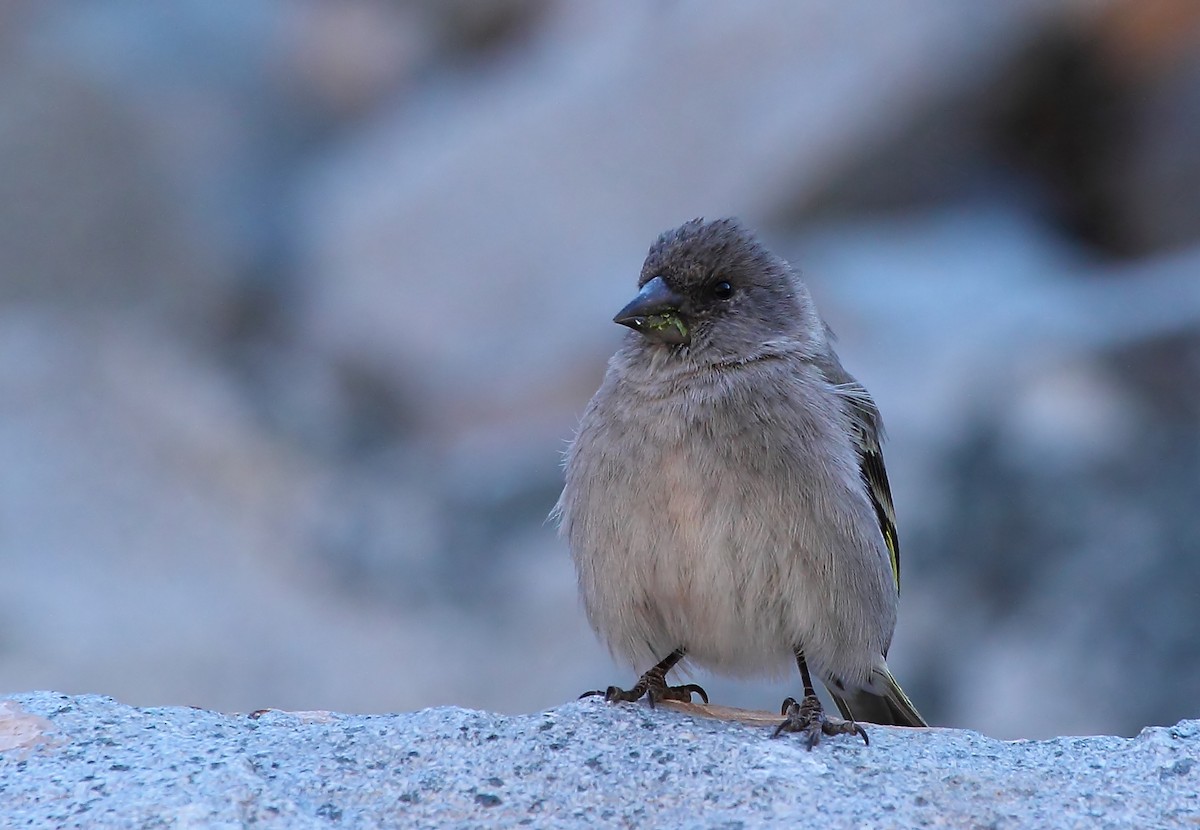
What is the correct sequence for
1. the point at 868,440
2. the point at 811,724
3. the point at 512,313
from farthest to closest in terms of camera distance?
the point at 512,313 → the point at 868,440 → the point at 811,724

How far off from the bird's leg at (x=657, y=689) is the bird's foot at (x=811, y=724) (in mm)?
486

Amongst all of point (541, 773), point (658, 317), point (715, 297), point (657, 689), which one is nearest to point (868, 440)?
point (715, 297)

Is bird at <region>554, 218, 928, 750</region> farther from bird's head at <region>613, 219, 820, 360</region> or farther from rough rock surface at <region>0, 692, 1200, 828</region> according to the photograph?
rough rock surface at <region>0, 692, 1200, 828</region>

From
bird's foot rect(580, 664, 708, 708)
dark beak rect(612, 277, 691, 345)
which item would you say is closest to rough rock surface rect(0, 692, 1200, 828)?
bird's foot rect(580, 664, 708, 708)

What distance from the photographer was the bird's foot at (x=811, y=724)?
4.13m

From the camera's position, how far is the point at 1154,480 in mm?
8484

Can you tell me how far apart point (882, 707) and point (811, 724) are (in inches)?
48.6

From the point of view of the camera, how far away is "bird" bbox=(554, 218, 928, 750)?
4516 mm

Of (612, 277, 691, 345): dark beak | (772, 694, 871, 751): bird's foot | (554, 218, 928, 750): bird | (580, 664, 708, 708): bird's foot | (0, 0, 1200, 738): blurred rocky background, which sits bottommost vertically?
(772, 694, 871, 751): bird's foot

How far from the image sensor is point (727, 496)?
449cm

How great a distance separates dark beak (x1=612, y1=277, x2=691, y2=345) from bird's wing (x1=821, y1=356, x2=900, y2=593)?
1.80 ft

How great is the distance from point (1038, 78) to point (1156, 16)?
1.07 meters

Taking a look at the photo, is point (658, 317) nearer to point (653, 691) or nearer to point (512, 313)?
point (653, 691)

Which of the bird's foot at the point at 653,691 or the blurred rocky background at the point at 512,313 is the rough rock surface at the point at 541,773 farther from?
the blurred rocky background at the point at 512,313
